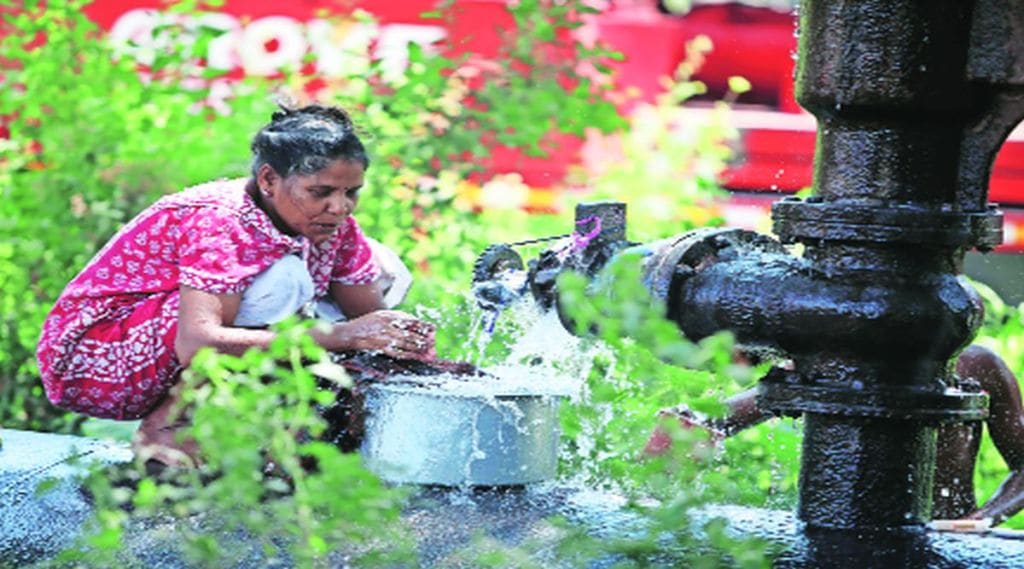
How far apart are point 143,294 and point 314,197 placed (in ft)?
1.50

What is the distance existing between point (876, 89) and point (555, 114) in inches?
122

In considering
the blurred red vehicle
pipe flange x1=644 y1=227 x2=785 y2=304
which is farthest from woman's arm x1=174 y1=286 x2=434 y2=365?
the blurred red vehicle

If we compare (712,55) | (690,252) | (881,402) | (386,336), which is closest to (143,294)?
(386,336)

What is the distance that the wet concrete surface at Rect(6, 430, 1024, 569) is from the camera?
2754 mm

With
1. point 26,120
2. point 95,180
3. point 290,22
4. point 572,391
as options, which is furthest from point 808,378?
point 290,22

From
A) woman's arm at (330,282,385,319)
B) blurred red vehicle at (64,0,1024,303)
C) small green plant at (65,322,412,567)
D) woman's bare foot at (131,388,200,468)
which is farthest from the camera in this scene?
blurred red vehicle at (64,0,1024,303)

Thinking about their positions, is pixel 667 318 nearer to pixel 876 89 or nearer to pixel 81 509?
pixel 876 89

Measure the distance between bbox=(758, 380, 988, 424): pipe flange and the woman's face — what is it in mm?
1333

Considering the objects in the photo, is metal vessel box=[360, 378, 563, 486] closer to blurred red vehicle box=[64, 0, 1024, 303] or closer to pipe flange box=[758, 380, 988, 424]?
pipe flange box=[758, 380, 988, 424]

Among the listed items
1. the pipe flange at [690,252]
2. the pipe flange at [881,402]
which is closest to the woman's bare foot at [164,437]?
the pipe flange at [690,252]

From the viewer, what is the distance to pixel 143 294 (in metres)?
3.97

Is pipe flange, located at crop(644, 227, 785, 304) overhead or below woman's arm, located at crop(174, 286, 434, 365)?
overhead

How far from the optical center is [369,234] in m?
5.49

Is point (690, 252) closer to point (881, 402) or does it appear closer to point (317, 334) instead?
point (881, 402)
